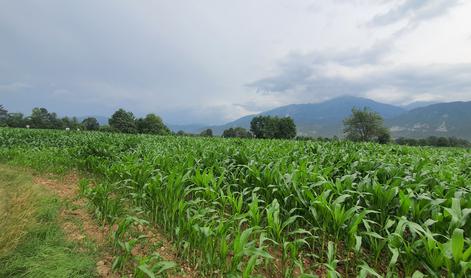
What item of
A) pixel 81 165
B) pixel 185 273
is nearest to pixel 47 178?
pixel 81 165

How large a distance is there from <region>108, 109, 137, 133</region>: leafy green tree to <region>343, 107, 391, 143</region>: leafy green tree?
54516 millimetres

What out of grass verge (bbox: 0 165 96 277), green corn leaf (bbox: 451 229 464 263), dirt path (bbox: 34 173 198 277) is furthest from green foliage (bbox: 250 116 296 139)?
green corn leaf (bbox: 451 229 464 263)

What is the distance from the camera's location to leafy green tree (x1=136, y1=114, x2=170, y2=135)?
224ft

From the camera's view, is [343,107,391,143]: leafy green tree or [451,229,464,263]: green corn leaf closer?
[451,229,464,263]: green corn leaf

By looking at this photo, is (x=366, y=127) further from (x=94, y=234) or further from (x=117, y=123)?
(x=94, y=234)

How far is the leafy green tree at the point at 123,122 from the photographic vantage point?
66500mm

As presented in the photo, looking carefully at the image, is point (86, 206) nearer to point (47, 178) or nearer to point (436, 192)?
point (47, 178)

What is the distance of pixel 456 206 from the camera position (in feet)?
9.66

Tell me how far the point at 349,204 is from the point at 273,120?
2532 inches

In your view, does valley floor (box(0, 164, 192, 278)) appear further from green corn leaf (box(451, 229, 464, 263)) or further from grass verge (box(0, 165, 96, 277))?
green corn leaf (box(451, 229, 464, 263))

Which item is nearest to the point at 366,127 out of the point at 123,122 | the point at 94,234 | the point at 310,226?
the point at 123,122

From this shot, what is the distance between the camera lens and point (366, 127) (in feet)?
216

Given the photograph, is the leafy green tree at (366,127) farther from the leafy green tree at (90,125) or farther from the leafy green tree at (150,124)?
the leafy green tree at (90,125)

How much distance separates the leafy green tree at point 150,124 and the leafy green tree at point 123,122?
179cm
